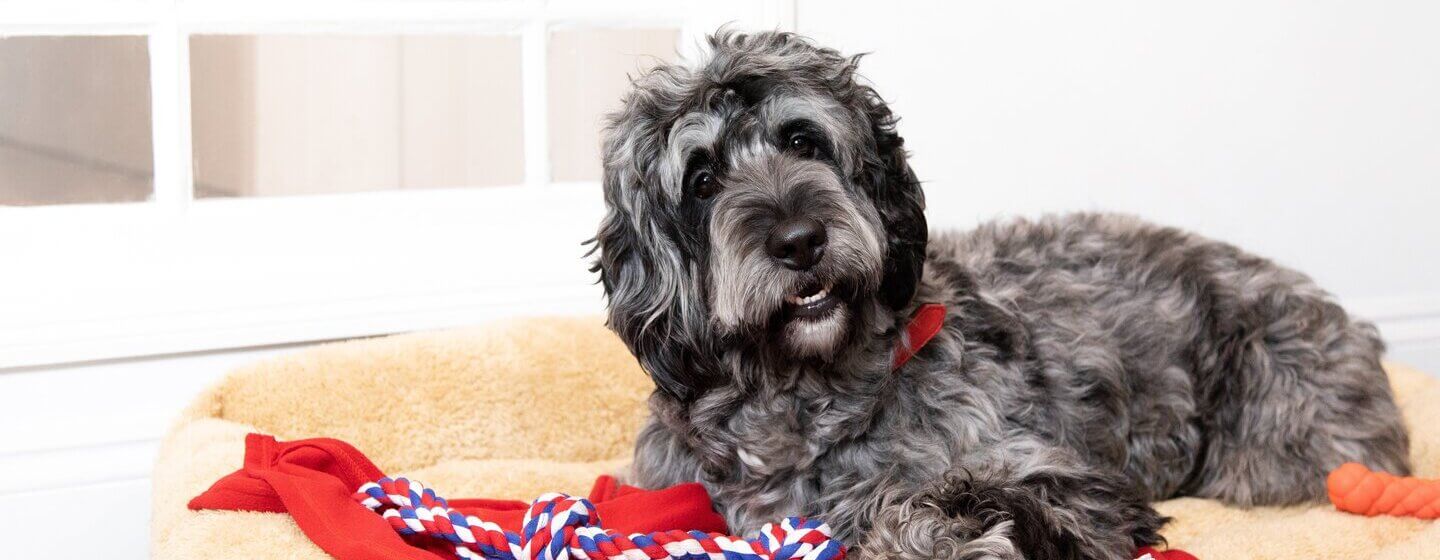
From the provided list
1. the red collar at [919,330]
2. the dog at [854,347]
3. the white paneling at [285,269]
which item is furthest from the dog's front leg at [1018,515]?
the white paneling at [285,269]

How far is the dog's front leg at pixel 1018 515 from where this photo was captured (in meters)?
2.30

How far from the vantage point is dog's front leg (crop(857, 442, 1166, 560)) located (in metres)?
2.30

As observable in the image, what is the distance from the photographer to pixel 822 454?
8.75ft

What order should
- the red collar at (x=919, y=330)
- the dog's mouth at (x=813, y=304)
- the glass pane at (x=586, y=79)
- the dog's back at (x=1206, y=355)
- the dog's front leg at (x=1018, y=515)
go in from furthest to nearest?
the glass pane at (x=586, y=79), the dog's back at (x=1206, y=355), the red collar at (x=919, y=330), the dog's mouth at (x=813, y=304), the dog's front leg at (x=1018, y=515)

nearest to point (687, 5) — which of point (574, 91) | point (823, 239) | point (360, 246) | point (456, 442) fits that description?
point (574, 91)

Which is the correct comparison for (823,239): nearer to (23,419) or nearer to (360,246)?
(360,246)

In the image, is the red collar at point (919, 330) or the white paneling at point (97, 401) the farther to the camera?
the white paneling at point (97, 401)

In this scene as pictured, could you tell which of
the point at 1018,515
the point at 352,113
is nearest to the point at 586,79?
the point at 352,113

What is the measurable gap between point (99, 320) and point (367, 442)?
2.65 ft

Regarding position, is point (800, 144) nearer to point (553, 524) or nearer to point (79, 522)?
point (553, 524)

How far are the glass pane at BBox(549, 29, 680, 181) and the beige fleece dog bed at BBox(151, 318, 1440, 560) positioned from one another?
683mm

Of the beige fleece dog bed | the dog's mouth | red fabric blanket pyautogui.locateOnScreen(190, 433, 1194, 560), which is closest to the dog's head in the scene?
the dog's mouth

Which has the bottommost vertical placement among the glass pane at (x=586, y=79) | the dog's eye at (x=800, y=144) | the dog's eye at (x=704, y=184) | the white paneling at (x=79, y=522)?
the white paneling at (x=79, y=522)

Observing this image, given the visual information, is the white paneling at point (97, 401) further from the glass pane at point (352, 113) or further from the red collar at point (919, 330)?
the red collar at point (919, 330)
